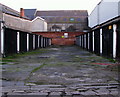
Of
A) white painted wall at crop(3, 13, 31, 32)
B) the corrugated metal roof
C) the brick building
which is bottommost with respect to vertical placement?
white painted wall at crop(3, 13, 31, 32)

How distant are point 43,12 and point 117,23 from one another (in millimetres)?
61757

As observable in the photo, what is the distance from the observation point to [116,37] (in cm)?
1288

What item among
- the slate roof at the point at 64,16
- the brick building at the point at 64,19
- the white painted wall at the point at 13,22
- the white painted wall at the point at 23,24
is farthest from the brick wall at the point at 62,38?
the slate roof at the point at 64,16

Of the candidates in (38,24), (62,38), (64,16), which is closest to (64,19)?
(64,16)

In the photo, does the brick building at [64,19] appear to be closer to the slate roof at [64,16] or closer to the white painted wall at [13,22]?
the slate roof at [64,16]

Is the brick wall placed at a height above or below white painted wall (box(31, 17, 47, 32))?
below

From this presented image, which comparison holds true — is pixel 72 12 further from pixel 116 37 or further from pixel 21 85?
pixel 21 85

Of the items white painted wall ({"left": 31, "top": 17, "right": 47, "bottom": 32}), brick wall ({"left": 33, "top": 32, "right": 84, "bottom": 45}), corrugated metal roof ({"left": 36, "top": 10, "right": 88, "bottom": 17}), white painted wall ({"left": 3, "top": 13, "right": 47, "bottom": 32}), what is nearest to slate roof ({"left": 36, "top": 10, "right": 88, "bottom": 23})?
corrugated metal roof ({"left": 36, "top": 10, "right": 88, "bottom": 17})

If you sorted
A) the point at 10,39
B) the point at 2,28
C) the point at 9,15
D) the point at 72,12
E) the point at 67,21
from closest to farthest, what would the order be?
the point at 2,28, the point at 10,39, the point at 9,15, the point at 67,21, the point at 72,12

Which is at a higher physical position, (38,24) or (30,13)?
(30,13)

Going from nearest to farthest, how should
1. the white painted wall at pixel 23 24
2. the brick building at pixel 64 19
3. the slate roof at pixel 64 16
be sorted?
the white painted wall at pixel 23 24
the brick building at pixel 64 19
the slate roof at pixel 64 16

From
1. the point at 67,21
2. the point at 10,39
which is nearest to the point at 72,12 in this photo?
the point at 67,21

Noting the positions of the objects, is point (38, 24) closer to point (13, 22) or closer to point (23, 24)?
point (23, 24)

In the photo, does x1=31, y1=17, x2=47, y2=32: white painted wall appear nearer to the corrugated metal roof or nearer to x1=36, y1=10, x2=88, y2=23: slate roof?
x1=36, y1=10, x2=88, y2=23: slate roof
